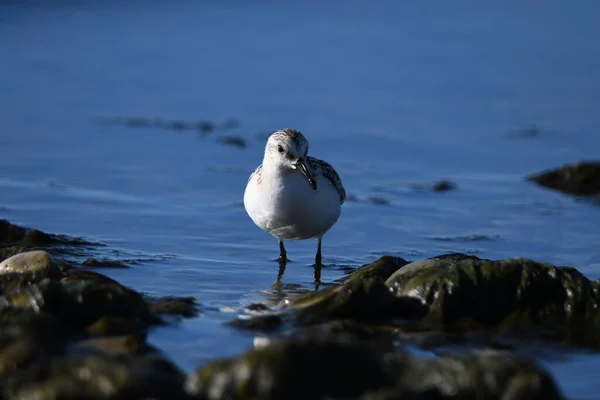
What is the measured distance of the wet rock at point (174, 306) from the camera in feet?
20.5

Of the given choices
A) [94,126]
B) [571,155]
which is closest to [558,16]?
[571,155]

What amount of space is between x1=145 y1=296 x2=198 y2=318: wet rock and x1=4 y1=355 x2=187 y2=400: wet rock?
182cm

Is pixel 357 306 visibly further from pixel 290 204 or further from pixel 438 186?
pixel 438 186

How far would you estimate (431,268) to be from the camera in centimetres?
638

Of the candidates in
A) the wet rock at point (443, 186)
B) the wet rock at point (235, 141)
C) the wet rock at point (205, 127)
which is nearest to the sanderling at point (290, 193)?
the wet rock at point (443, 186)

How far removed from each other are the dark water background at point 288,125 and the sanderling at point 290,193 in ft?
1.35

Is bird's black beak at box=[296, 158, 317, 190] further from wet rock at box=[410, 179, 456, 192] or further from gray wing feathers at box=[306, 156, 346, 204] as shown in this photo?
wet rock at box=[410, 179, 456, 192]

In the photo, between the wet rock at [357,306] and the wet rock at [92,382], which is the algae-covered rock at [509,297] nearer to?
the wet rock at [357,306]

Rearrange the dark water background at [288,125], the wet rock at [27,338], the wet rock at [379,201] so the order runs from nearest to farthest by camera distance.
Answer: the wet rock at [27,338] → the dark water background at [288,125] → the wet rock at [379,201]

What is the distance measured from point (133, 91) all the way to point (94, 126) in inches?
62.0

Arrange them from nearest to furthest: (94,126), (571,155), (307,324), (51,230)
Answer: (307,324) < (51,230) < (571,155) < (94,126)

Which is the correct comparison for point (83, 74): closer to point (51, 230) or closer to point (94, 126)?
point (94, 126)

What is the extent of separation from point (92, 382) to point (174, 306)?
2140 millimetres

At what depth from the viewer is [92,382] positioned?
421 centimetres
